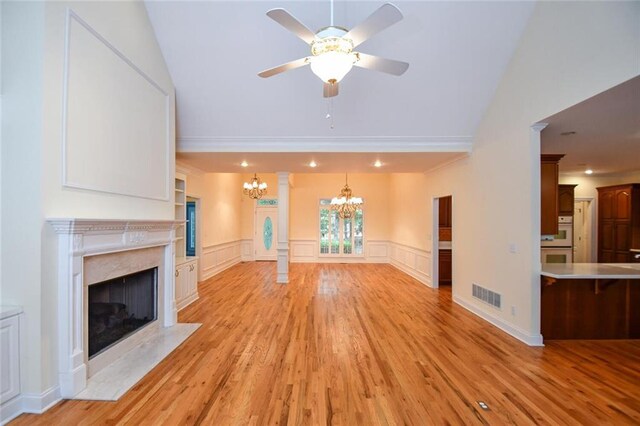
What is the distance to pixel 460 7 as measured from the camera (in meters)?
3.34

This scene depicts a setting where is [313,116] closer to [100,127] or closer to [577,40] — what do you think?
[100,127]

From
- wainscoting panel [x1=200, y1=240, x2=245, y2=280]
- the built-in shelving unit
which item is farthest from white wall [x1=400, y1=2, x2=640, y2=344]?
wainscoting panel [x1=200, y1=240, x2=245, y2=280]

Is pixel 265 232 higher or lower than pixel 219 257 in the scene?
higher

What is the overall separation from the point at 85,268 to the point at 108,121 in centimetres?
152

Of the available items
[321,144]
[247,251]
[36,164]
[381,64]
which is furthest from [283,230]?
[381,64]

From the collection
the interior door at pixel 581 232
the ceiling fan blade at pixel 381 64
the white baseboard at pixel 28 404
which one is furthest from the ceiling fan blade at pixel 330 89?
the interior door at pixel 581 232

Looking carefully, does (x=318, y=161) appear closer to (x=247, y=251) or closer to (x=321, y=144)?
(x=321, y=144)

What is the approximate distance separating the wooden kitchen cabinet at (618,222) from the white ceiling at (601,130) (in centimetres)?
121

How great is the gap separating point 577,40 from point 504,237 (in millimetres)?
2438

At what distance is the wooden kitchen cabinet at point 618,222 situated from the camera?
21.4 feet

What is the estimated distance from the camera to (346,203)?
347 inches

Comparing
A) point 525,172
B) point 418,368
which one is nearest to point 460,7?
point 525,172

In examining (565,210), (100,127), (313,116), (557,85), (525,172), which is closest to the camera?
(100,127)

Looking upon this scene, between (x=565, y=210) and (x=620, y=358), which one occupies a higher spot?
(x=565, y=210)
